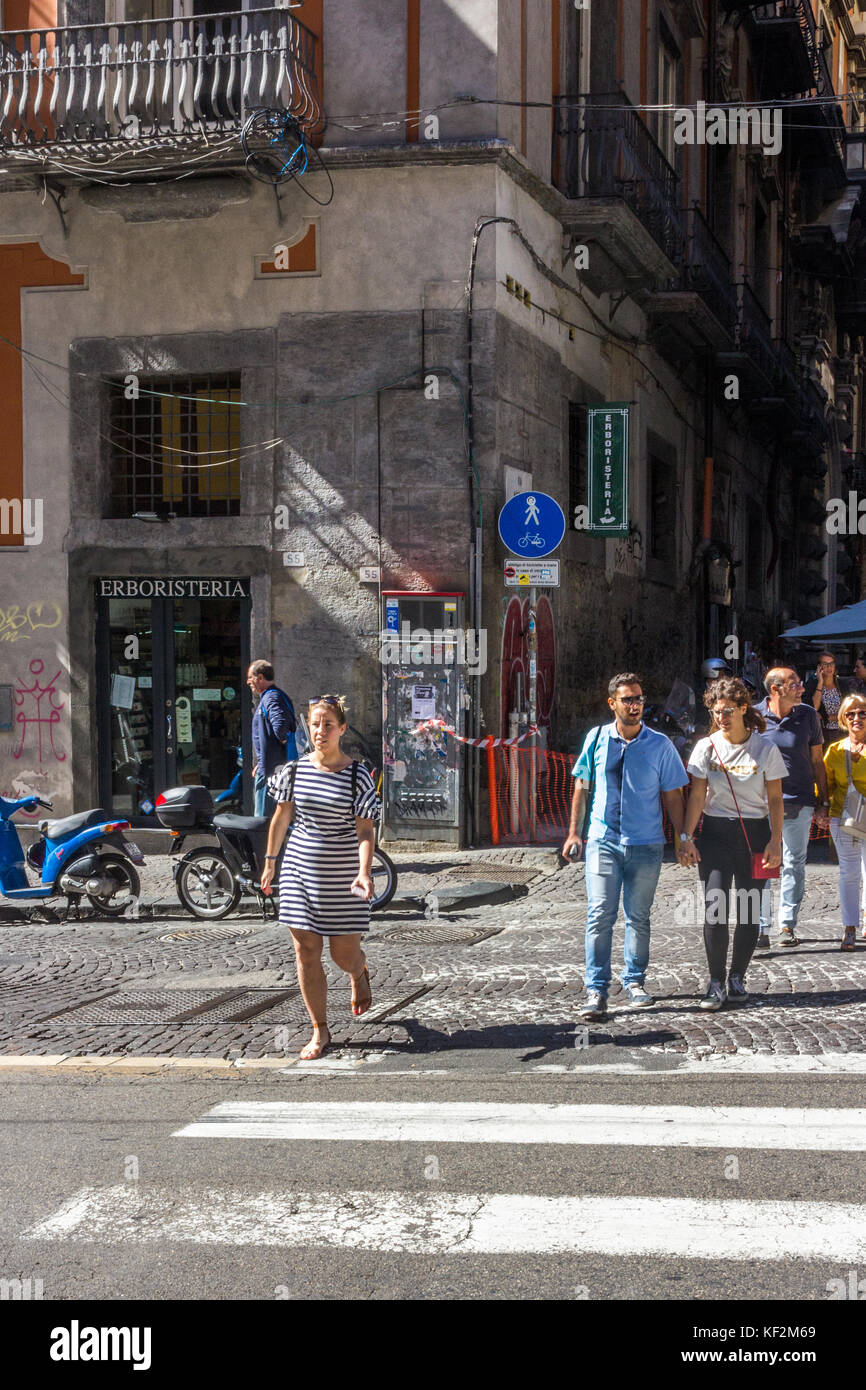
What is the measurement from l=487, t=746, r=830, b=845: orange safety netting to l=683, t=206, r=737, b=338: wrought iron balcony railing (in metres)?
7.86

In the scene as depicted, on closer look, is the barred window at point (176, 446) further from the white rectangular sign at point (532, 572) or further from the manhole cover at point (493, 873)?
the manhole cover at point (493, 873)

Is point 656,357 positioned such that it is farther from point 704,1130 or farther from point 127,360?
point 704,1130

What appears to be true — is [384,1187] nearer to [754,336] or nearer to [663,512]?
[663,512]

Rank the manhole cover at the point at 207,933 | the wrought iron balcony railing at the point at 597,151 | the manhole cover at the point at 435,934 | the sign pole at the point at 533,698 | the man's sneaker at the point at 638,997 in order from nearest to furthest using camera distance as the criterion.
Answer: the man's sneaker at the point at 638,997 < the manhole cover at the point at 435,934 < the manhole cover at the point at 207,933 < the sign pole at the point at 533,698 < the wrought iron balcony railing at the point at 597,151

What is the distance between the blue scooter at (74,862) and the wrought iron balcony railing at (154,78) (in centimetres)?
651

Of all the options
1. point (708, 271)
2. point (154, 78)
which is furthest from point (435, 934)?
point (708, 271)

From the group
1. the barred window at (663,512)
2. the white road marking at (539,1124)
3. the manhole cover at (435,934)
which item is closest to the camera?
the white road marking at (539,1124)

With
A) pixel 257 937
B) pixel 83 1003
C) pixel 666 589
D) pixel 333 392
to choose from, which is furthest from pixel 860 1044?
pixel 666 589

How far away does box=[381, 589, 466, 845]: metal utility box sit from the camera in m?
13.9

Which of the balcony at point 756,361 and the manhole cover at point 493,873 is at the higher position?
the balcony at point 756,361

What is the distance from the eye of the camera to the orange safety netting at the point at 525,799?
555 inches

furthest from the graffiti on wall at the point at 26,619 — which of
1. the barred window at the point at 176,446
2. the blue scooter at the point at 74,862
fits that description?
the blue scooter at the point at 74,862

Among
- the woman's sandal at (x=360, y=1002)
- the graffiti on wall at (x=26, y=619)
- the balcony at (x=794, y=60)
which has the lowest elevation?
the woman's sandal at (x=360, y=1002)

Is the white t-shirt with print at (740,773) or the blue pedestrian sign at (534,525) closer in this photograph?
the white t-shirt with print at (740,773)
